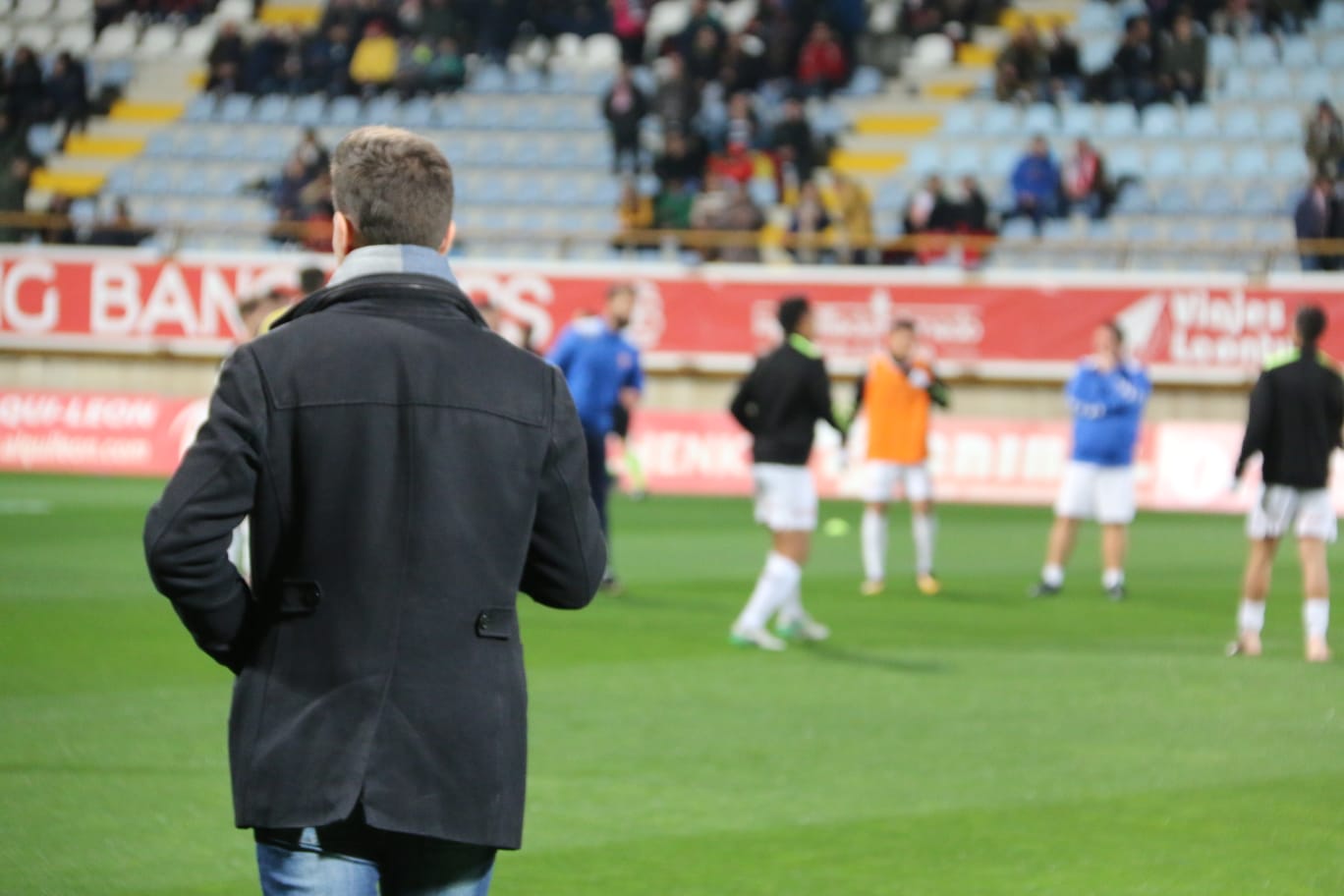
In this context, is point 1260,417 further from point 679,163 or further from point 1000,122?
point 1000,122

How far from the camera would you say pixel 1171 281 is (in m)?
24.4

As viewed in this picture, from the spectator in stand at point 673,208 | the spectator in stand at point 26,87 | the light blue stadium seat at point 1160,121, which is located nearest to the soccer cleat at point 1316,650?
the spectator in stand at point 673,208

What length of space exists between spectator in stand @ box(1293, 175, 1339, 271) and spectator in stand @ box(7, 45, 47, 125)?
2046 centimetres

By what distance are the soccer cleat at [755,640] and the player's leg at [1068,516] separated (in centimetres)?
377

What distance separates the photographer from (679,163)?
2802cm

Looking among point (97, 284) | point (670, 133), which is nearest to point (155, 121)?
point (97, 284)

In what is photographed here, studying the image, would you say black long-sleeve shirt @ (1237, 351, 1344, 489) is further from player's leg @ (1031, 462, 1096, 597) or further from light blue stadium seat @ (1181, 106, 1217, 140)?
light blue stadium seat @ (1181, 106, 1217, 140)

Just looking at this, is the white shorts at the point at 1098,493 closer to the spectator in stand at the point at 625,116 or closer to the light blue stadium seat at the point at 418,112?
the spectator in stand at the point at 625,116

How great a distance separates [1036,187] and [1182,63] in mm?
3238

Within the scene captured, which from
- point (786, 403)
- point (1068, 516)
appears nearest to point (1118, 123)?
point (1068, 516)

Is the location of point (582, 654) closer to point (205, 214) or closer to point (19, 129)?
point (205, 214)

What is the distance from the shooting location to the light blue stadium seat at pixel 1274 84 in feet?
92.5

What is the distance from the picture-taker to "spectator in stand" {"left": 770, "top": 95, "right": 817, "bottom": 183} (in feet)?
92.5

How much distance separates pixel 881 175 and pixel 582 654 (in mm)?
18905
